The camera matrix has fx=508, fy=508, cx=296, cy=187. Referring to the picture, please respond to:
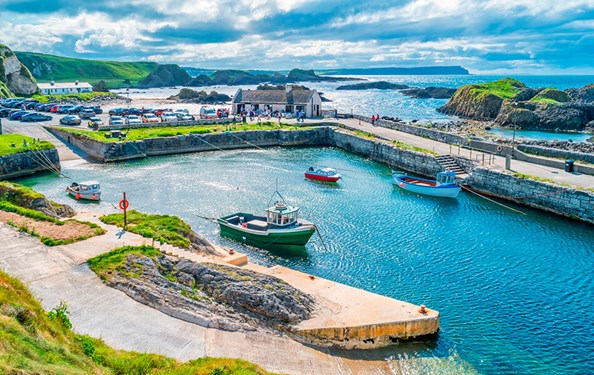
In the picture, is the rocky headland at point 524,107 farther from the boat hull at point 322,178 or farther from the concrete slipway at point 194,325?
the concrete slipway at point 194,325

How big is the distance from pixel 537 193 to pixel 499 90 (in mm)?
81139

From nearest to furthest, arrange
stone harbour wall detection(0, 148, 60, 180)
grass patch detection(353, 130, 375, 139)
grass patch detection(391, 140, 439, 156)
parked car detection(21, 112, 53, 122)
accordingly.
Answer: stone harbour wall detection(0, 148, 60, 180) → grass patch detection(391, 140, 439, 156) → grass patch detection(353, 130, 375, 139) → parked car detection(21, 112, 53, 122)

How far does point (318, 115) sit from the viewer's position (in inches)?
3174

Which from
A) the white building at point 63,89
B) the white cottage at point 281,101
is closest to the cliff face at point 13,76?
the white building at point 63,89

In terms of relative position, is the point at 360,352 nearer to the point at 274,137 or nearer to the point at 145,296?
the point at 145,296

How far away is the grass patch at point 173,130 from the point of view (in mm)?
60144

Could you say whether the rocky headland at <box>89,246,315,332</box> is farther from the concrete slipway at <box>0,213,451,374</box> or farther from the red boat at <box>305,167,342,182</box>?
the red boat at <box>305,167,342,182</box>

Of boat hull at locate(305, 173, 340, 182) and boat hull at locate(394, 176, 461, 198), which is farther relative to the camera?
boat hull at locate(305, 173, 340, 182)

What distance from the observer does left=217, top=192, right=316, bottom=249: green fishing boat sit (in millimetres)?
30484

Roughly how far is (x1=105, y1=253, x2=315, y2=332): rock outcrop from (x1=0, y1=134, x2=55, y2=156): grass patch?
115ft

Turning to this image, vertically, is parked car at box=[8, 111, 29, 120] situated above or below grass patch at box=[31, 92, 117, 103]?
below

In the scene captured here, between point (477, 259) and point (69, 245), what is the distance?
71.4 feet

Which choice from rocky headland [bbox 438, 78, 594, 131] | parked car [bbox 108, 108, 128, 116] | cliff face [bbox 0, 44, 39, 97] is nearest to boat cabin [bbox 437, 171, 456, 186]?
rocky headland [bbox 438, 78, 594, 131]

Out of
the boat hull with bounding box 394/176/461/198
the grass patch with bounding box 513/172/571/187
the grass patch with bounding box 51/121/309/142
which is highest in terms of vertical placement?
the grass patch with bounding box 51/121/309/142
